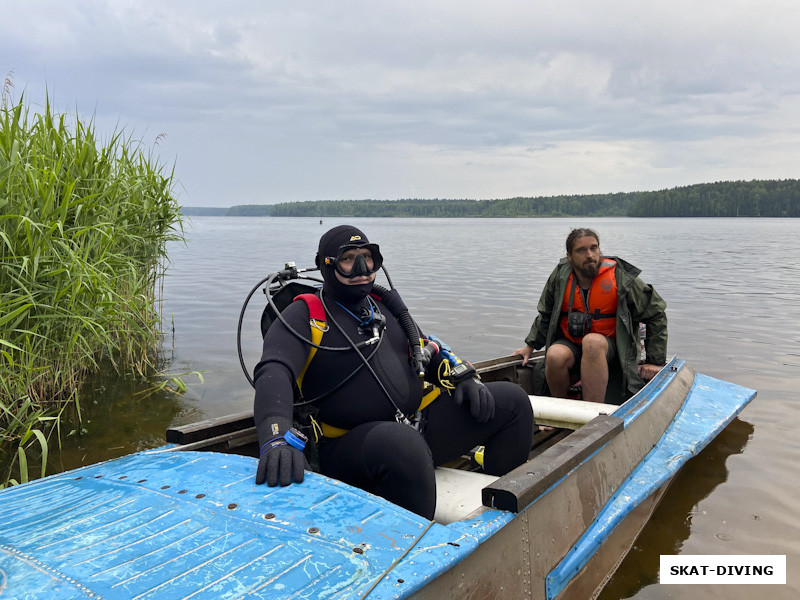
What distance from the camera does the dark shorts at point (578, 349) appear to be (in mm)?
4512

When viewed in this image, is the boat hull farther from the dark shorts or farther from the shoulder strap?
the dark shorts

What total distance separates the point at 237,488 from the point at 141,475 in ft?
1.46

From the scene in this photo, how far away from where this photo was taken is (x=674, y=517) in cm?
388

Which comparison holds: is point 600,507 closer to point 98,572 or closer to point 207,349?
point 98,572

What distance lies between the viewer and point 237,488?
6.77 feet

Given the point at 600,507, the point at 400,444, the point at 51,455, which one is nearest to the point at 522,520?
the point at 400,444

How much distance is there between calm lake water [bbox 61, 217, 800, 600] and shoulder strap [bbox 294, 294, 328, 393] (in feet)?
6.52

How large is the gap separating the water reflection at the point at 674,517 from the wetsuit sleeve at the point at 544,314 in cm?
146

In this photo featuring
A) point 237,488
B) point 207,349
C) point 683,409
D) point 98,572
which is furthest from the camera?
point 207,349

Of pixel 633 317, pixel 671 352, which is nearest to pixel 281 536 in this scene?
pixel 633 317

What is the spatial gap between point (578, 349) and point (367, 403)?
2632 mm

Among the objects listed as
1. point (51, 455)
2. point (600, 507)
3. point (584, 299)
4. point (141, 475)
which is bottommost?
point (51, 455)

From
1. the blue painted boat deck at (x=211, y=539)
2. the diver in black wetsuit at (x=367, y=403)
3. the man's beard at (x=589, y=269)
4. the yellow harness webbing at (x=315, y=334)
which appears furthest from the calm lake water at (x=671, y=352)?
the yellow harness webbing at (x=315, y=334)

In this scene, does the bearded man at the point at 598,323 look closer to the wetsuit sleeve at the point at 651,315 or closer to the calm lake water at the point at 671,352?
the wetsuit sleeve at the point at 651,315
